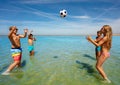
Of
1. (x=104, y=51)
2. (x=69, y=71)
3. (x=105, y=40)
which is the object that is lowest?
(x=69, y=71)

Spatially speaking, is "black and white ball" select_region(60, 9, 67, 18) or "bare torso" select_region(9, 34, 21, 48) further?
"black and white ball" select_region(60, 9, 67, 18)

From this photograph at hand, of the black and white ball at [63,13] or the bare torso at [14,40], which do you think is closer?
the bare torso at [14,40]

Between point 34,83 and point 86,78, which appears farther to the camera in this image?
point 86,78

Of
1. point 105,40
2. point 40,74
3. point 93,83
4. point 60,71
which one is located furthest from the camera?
point 60,71

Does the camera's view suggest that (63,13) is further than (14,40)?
Yes

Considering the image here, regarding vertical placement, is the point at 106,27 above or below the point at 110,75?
above

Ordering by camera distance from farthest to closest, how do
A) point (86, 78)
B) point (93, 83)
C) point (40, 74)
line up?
point (40, 74) < point (86, 78) < point (93, 83)

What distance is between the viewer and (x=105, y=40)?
21.9 feet

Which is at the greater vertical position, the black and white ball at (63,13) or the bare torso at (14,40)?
the black and white ball at (63,13)

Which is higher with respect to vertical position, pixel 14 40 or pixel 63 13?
pixel 63 13

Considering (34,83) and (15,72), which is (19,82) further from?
(15,72)

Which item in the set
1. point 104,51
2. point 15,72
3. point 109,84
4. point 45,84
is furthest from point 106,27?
point 15,72

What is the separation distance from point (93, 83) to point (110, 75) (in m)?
1.59

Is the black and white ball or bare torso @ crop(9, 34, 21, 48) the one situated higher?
the black and white ball
